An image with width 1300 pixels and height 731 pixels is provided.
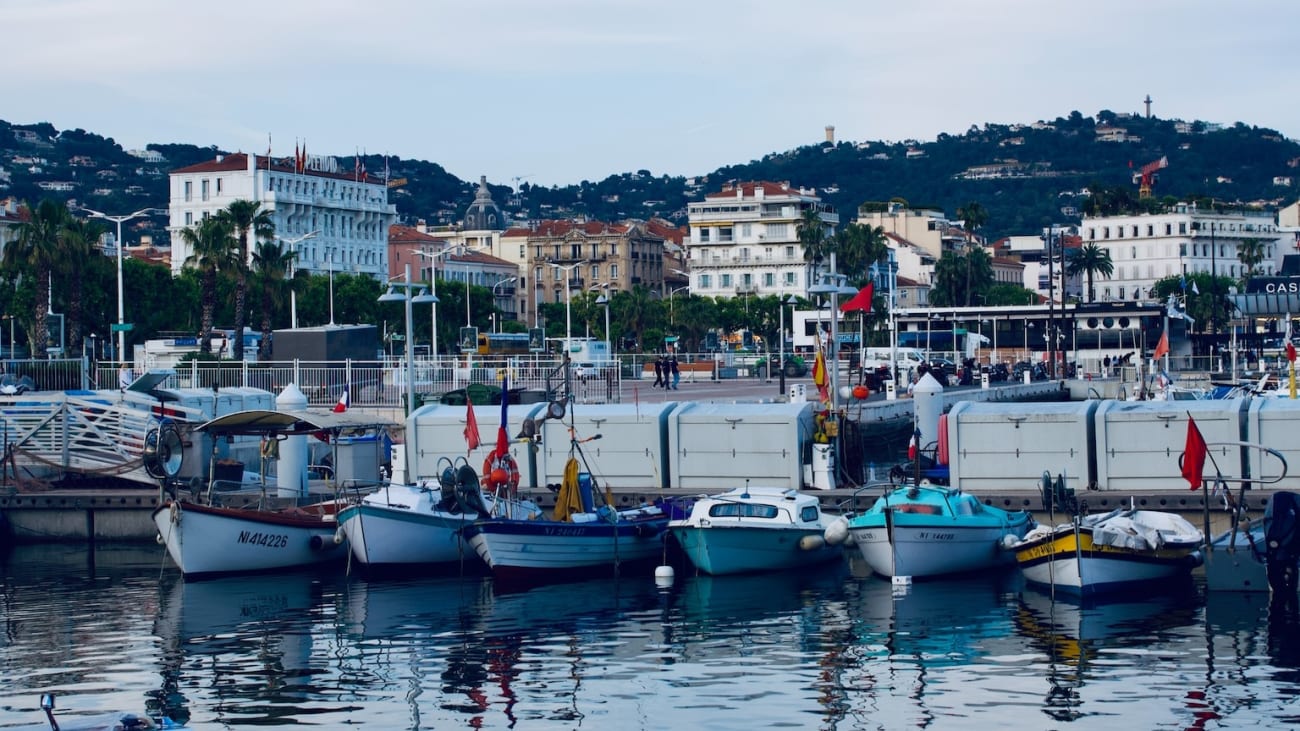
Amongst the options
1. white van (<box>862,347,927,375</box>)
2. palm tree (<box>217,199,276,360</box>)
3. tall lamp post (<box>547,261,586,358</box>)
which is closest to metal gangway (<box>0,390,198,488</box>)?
tall lamp post (<box>547,261,586,358</box>)

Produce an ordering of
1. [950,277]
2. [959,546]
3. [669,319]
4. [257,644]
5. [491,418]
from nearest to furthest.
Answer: [257,644]
[959,546]
[491,418]
[669,319]
[950,277]

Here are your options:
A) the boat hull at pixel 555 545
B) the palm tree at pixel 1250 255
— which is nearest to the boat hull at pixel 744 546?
the boat hull at pixel 555 545

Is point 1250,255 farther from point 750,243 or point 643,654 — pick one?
point 643,654

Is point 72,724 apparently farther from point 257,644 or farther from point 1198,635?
point 1198,635

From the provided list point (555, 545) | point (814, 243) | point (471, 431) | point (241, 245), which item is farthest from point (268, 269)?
point (814, 243)

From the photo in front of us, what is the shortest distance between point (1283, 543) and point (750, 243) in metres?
141

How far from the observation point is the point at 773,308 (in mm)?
142000

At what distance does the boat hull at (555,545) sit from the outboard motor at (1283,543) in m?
11.3

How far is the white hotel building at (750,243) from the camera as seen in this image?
547 feet

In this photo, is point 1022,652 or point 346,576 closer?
point 1022,652

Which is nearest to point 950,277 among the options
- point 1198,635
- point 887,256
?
point 887,256

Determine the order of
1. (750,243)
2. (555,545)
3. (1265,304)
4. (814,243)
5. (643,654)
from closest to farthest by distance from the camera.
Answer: (643,654) < (555,545) < (1265,304) < (814,243) < (750,243)

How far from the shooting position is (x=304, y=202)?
167625mm

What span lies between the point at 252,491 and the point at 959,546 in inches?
669
